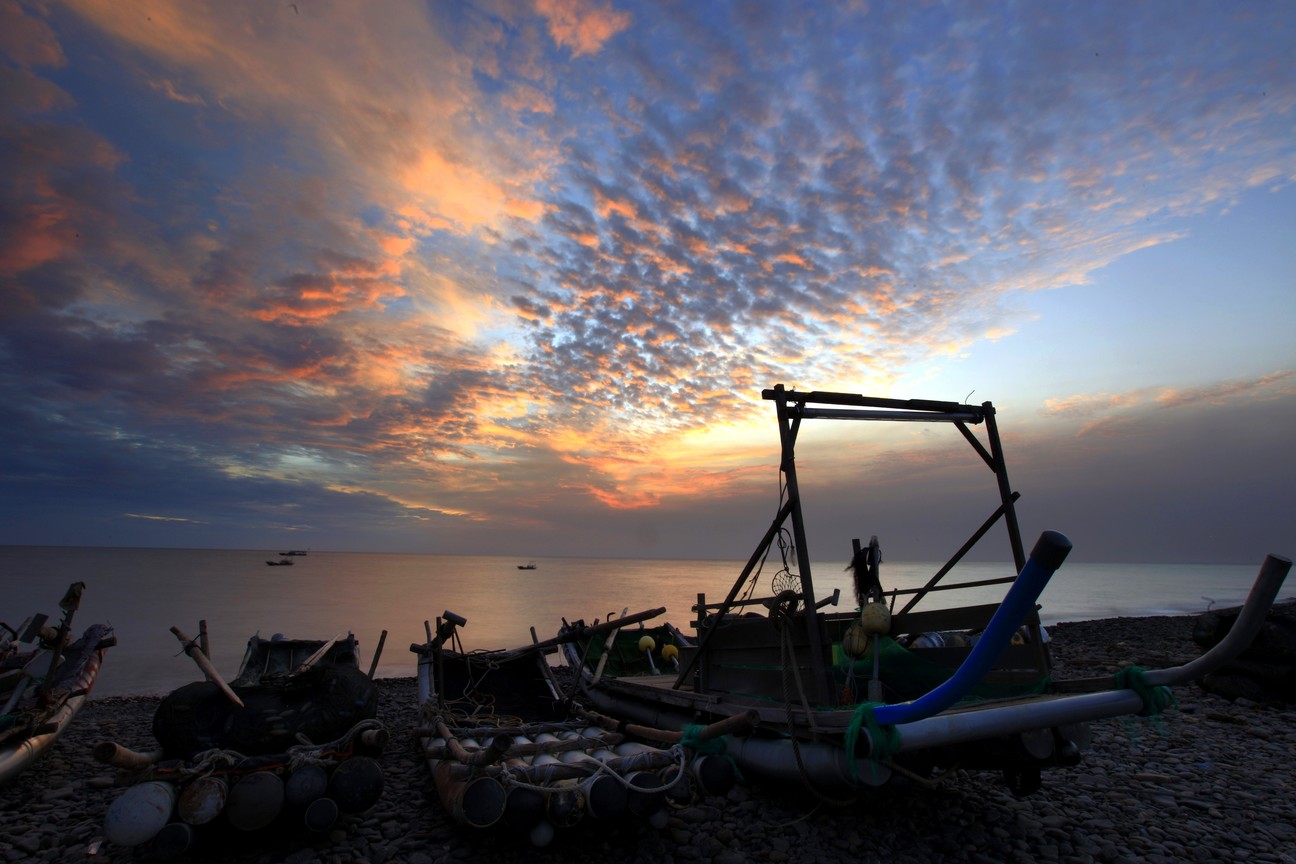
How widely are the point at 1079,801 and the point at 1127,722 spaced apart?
2.49m

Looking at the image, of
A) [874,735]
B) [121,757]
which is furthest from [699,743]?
[121,757]

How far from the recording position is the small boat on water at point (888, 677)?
502 cm

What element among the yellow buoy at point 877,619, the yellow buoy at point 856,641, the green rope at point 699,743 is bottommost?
the green rope at point 699,743

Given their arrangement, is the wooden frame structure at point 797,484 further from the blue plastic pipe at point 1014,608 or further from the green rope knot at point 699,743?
the blue plastic pipe at point 1014,608

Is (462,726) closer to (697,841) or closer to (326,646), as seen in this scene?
(697,841)

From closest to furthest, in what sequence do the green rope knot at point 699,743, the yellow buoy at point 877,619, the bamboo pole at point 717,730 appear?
the bamboo pole at point 717,730 < the green rope knot at point 699,743 < the yellow buoy at point 877,619

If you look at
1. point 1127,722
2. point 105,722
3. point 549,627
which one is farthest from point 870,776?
point 549,627

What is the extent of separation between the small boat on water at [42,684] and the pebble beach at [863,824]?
531 mm

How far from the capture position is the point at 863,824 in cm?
718

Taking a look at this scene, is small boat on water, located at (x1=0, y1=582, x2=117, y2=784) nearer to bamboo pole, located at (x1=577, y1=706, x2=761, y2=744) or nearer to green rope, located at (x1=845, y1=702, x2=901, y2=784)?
bamboo pole, located at (x1=577, y1=706, x2=761, y2=744)

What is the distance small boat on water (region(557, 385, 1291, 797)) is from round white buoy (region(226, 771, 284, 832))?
4852 mm

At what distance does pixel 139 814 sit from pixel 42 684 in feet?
23.0

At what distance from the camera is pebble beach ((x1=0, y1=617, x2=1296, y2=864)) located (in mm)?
6594

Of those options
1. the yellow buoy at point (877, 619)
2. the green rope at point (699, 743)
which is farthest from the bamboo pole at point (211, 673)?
A: the yellow buoy at point (877, 619)
